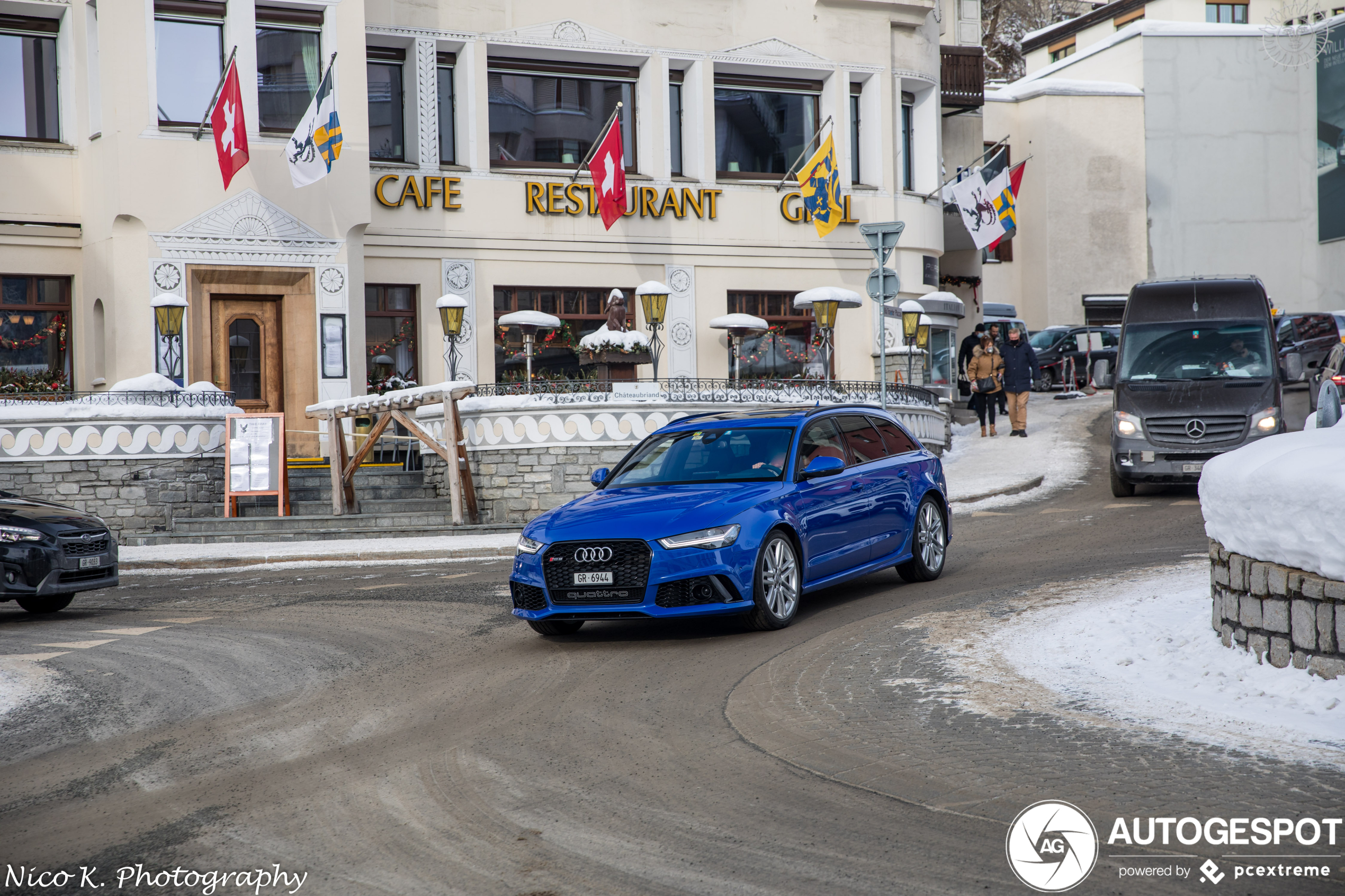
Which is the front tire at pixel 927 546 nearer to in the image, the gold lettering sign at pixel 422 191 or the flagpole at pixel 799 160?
the gold lettering sign at pixel 422 191

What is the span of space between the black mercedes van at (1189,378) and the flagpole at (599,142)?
10.8 metres

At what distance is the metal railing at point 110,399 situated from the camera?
2036 cm

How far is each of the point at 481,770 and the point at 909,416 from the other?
740 inches

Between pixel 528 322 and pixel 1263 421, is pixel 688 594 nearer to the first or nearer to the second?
pixel 1263 421

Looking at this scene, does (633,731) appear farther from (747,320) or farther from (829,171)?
(829,171)

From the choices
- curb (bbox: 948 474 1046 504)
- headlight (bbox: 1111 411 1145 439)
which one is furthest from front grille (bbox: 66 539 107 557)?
headlight (bbox: 1111 411 1145 439)

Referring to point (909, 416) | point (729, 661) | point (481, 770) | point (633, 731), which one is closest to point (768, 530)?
point (729, 661)

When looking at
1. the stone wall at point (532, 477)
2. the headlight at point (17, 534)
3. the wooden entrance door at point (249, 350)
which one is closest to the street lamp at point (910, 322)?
the stone wall at point (532, 477)

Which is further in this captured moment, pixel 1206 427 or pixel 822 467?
pixel 1206 427

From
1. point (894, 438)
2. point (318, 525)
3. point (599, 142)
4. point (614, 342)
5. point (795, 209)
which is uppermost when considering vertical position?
point (599, 142)

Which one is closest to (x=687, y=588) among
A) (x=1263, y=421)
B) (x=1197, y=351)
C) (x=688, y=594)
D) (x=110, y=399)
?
(x=688, y=594)

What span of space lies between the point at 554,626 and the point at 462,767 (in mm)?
3654

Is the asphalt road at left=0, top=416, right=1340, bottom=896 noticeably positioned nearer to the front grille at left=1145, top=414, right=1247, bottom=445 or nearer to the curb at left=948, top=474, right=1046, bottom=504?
the front grille at left=1145, top=414, right=1247, bottom=445

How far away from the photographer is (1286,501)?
6.92m
